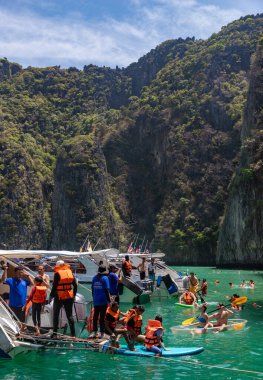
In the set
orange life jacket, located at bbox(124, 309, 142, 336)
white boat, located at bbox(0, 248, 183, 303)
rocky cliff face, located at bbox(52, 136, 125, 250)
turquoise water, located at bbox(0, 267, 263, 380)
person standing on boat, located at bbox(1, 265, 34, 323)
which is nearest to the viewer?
turquoise water, located at bbox(0, 267, 263, 380)

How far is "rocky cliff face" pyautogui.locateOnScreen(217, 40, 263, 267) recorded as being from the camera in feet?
237

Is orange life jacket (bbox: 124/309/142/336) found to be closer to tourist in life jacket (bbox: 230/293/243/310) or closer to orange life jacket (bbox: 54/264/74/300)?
orange life jacket (bbox: 54/264/74/300)

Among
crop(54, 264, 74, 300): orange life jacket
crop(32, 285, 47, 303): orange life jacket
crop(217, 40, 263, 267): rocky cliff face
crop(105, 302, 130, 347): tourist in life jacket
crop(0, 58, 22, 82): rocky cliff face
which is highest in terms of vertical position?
crop(0, 58, 22, 82): rocky cliff face

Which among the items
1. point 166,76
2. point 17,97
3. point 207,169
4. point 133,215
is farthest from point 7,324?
point 17,97

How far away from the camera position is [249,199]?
74000 mm

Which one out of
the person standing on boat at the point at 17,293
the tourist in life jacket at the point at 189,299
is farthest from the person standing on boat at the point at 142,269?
the person standing on boat at the point at 17,293

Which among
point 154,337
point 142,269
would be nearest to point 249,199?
point 142,269

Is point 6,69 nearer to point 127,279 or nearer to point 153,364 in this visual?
point 127,279

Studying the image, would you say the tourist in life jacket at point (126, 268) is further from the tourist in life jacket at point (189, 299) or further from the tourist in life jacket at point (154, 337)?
the tourist in life jacket at point (154, 337)

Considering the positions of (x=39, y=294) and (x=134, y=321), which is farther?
(x=39, y=294)

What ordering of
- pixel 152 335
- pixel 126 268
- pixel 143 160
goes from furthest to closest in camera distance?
pixel 143 160, pixel 126 268, pixel 152 335

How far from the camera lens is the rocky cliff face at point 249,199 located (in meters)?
72.2

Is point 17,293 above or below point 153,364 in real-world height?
above

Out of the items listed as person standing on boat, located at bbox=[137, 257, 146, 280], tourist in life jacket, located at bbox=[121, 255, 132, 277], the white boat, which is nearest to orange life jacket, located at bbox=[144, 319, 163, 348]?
the white boat
